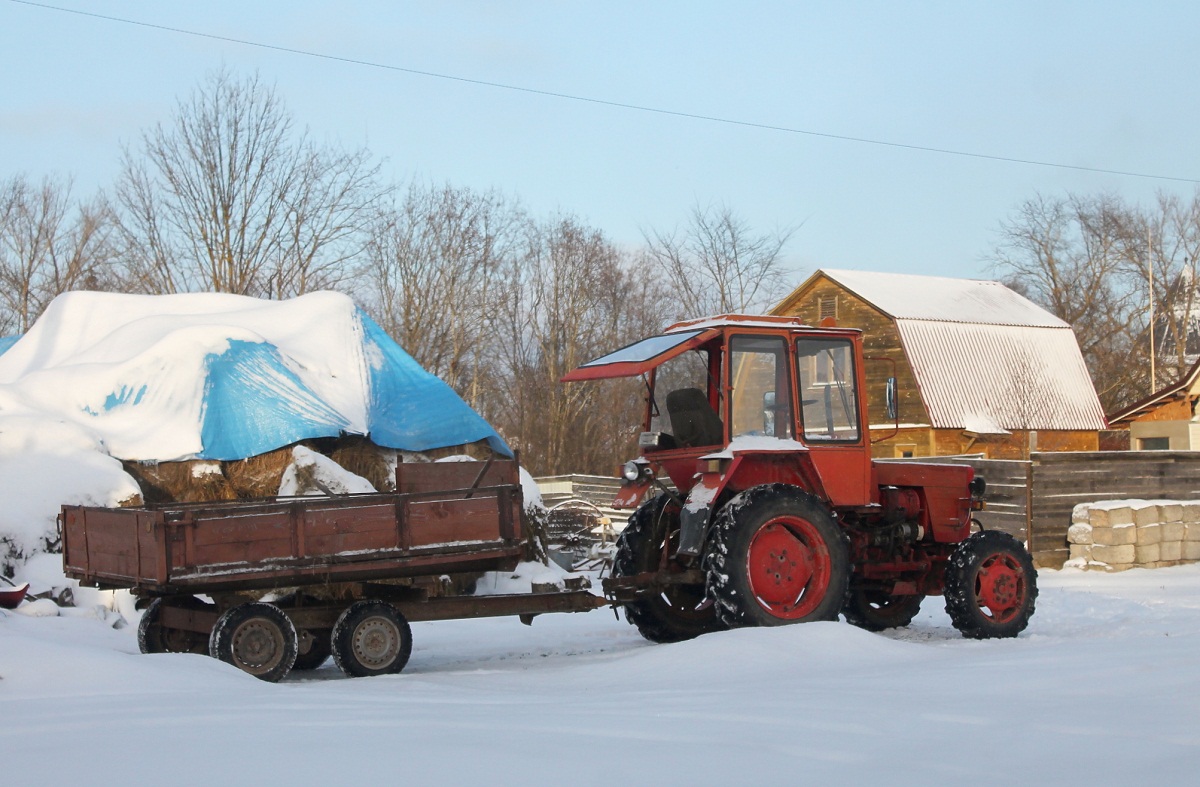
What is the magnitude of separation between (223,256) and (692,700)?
27.1 meters

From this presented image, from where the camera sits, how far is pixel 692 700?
653cm

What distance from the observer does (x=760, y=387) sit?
32.1 ft

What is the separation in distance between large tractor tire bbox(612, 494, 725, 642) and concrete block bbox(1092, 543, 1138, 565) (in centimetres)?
878

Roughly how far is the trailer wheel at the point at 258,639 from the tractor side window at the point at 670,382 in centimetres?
352

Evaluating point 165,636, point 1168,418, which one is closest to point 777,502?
A: point 165,636

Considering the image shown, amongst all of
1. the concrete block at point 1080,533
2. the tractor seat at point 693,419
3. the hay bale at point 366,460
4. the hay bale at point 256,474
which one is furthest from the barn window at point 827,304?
the tractor seat at point 693,419

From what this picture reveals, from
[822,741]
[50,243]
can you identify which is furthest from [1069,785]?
[50,243]

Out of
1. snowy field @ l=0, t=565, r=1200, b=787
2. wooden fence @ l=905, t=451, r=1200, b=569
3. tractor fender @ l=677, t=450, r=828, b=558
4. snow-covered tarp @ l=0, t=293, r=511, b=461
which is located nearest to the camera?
snowy field @ l=0, t=565, r=1200, b=787

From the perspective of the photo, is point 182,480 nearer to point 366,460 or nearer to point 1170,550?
point 366,460

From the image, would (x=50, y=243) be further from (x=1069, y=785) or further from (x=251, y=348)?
(x=1069, y=785)

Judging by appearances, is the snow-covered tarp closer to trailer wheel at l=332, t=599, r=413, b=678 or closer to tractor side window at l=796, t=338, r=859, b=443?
trailer wheel at l=332, t=599, r=413, b=678

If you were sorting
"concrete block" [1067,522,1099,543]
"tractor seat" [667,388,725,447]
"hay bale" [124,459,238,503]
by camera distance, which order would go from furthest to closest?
"concrete block" [1067,522,1099,543]
"hay bale" [124,459,238,503]
"tractor seat" [667,388,725,447]

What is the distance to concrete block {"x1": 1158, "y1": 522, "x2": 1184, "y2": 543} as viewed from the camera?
17.2m

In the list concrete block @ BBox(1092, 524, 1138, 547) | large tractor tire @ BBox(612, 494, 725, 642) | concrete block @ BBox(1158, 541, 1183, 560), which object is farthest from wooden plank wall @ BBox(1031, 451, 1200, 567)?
large tractor tire @ BBox(612, 494, 725, 642)
